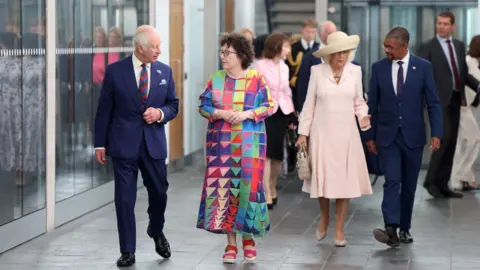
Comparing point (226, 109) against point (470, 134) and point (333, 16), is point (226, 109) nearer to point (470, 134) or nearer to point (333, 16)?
point (470, 134)

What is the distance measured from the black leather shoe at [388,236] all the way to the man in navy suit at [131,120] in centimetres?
196

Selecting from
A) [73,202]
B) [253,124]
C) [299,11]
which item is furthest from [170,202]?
[299,11]

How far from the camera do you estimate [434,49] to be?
1336cm

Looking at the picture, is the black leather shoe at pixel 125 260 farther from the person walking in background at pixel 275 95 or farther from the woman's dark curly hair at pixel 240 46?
the person walking in background at pixel 275 95

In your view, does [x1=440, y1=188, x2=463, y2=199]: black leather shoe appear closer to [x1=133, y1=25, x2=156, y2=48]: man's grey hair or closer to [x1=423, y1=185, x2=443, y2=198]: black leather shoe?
[x1=423, y1=185, x2=443, y2=198]: black leather shoe

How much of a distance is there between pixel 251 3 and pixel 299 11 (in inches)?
107

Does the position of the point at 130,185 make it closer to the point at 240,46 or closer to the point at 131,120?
the point at 131,120

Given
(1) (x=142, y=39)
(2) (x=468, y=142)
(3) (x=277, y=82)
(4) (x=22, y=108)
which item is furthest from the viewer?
(2) (x=468, y=142)

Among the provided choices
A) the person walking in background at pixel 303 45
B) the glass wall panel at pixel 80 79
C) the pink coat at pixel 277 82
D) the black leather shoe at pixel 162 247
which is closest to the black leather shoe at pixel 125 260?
the black leather shoe at pixel 162 247

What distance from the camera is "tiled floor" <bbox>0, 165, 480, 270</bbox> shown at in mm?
9219

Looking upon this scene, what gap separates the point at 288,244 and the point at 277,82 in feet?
8.97

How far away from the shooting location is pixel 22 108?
1016 centimetres

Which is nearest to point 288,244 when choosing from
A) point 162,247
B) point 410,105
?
point 162,247

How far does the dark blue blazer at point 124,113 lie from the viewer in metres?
9.02
